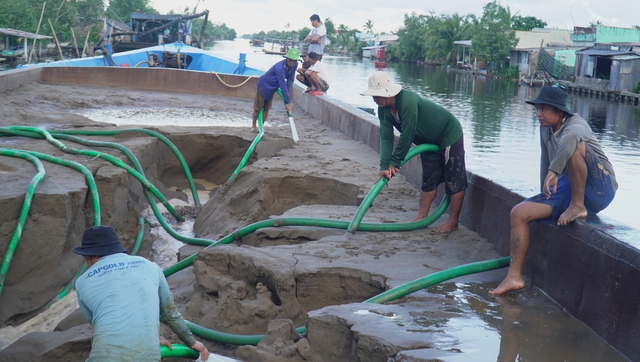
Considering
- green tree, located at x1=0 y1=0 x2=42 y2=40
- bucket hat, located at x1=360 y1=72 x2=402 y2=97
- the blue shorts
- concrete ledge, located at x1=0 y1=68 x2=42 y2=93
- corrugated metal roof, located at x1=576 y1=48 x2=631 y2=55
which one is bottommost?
the blue shorts

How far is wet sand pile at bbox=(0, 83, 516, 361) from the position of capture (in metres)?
3.69

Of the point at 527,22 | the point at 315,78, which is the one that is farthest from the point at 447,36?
the point at 315,78

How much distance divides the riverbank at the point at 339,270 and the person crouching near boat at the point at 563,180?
15 cm

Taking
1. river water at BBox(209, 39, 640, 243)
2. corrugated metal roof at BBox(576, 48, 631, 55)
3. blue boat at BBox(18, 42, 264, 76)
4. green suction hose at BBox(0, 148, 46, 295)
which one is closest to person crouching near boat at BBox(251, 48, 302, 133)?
river water at BBox(209, 39, 640, 243)

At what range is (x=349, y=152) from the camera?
369 inches

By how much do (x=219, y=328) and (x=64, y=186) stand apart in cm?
274

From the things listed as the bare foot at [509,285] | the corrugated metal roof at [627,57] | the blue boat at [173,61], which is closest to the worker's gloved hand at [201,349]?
the bare foot at [509,285]

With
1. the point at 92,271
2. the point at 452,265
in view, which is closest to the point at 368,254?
the point at 452,265

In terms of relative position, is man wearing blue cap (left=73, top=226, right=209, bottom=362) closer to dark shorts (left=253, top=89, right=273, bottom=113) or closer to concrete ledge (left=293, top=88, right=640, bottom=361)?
concrete ledge (left=293, top=88, right=640, bottom=361)

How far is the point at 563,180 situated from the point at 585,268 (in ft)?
2.08

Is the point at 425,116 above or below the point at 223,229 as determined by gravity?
above

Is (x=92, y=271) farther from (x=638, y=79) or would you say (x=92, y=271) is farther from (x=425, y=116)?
(x=638, y=79)

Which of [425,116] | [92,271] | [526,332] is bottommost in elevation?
[526,332]

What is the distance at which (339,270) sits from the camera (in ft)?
15.3
